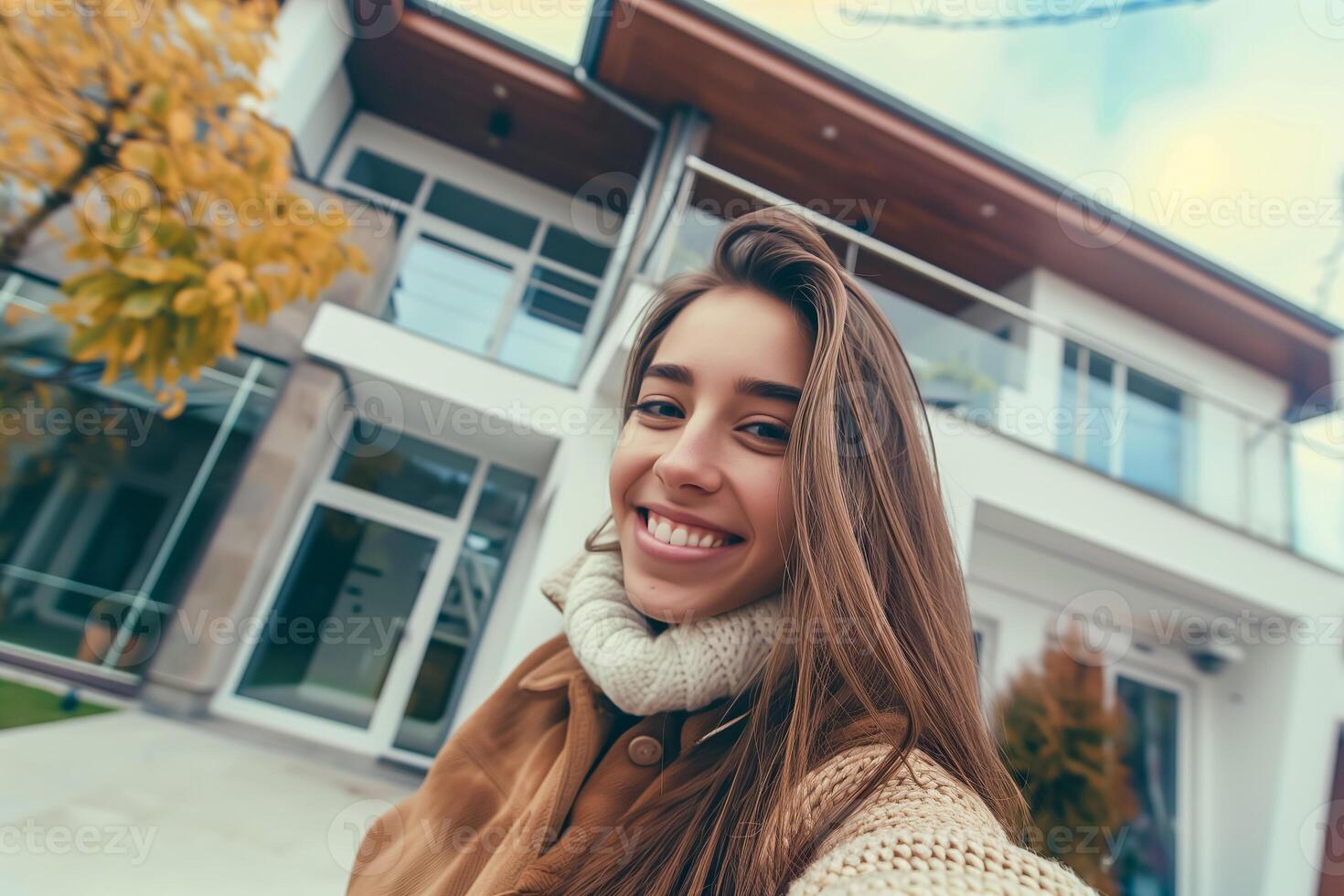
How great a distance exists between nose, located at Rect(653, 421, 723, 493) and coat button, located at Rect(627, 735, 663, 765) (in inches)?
13.7

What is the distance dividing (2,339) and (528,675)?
20.4ft

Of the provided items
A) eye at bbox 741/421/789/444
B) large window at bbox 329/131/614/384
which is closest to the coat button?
eye at bbox 741/421/789/444

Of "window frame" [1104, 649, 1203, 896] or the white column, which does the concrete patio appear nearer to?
the white column

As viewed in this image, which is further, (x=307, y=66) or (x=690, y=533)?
(x=307, y=66)

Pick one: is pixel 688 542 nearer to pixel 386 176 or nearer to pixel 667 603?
pixel 667 603

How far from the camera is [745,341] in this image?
35.3 inches

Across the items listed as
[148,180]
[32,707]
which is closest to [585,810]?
[148,180]

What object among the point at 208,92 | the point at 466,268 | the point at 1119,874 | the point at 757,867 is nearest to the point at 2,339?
the point at 466,268

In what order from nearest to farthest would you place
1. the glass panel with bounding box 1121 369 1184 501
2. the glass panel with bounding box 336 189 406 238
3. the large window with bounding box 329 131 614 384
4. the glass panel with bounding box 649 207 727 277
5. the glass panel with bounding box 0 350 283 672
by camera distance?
1. the glass panel with bounding box 649 207 727 277
2. the glass panel with bounding box 0 350 283 672
3. the glass panel with bounding box 1121 369 1184 501
4. the glass panel with bounding box 336 189 406 238
5. the large window with bounding box 329 131 614 384

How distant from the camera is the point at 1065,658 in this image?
4344 millimetres

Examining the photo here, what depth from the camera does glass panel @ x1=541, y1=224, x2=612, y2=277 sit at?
23.6 ft

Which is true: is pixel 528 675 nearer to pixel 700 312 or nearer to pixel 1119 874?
pixel 700 312

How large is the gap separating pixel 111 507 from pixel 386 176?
4.35 m

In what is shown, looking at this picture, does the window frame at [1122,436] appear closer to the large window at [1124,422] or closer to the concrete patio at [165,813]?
the large window at [1124,422]
